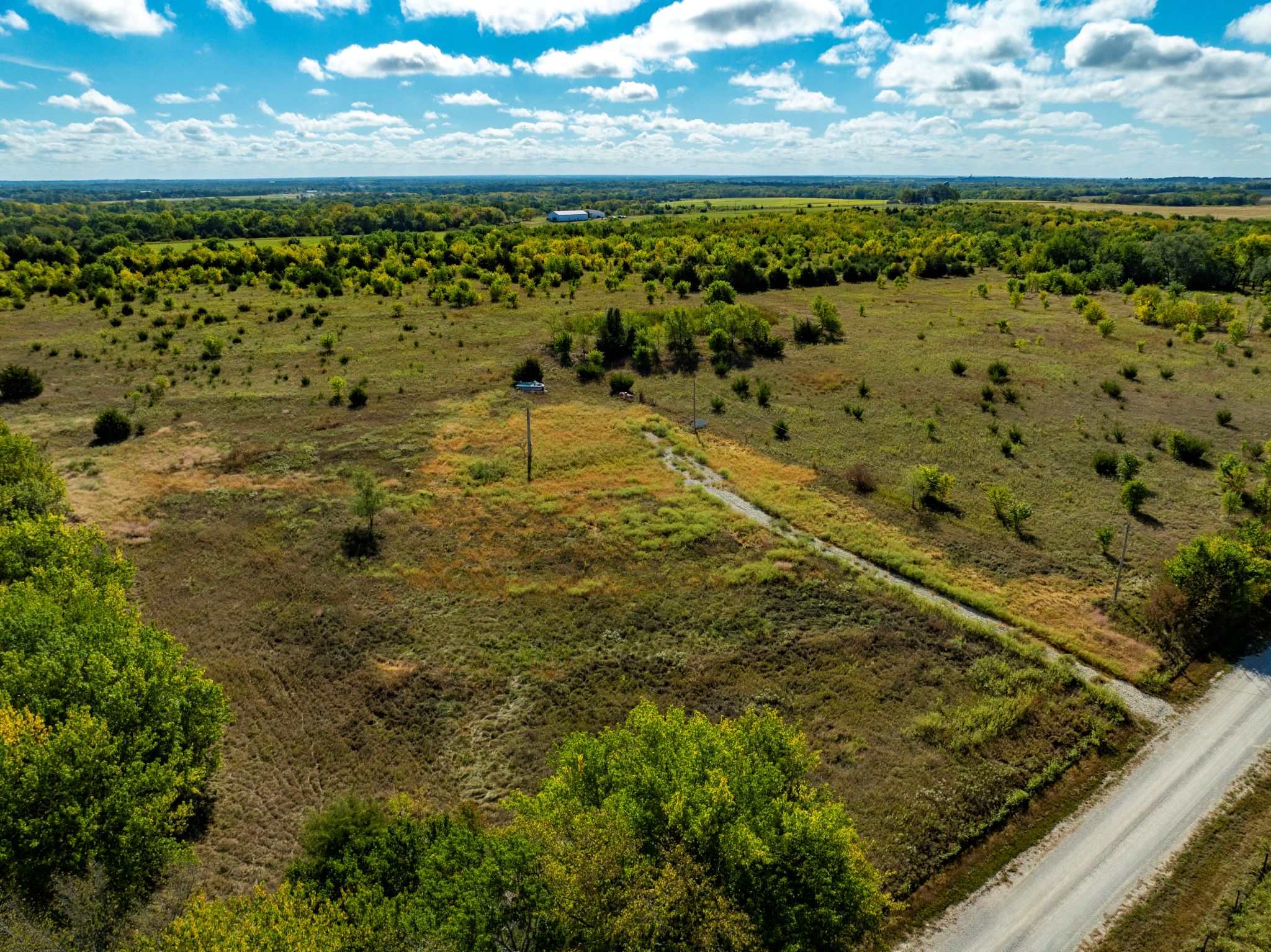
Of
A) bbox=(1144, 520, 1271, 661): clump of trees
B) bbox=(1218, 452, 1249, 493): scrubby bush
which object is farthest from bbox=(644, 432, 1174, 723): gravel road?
bbox=(1218, 452, 1249, 493): scrubby bush

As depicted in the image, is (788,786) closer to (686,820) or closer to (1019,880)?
(686,820)

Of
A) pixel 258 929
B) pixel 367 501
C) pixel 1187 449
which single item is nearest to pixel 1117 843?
pixel 258 929

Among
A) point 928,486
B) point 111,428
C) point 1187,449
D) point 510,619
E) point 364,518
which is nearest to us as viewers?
point 510,619

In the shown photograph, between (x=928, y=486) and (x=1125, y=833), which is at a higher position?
(x=928, y=486)

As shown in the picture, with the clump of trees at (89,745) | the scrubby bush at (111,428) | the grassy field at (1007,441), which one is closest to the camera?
the clump of trees at (89,745)

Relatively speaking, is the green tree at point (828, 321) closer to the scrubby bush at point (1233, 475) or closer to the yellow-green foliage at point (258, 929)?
the scrubby bush at point (1233, 475)

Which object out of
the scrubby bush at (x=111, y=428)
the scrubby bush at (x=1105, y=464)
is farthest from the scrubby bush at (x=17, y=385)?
the scrubby bush at (x=1105, y=464)

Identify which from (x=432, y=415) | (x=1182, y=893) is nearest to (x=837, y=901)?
(x=1182, y=893)

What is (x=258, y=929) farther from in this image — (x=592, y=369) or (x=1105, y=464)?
(x=592, y=369)
